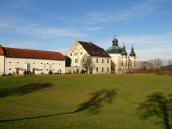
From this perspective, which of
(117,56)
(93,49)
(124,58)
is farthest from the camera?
(124,58)

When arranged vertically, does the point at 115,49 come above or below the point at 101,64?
above

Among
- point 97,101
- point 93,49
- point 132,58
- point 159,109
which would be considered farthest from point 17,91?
point 132,58

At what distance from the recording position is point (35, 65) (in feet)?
302

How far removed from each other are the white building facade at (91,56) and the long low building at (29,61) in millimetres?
6485

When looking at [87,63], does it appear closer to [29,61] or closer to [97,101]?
[29,61]

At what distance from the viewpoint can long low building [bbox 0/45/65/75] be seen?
282 feet

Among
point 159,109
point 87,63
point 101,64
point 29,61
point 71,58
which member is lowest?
point 159,109

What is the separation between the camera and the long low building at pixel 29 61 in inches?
3381

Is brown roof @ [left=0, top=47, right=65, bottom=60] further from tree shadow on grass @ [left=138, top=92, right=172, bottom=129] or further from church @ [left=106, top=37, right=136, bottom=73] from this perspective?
tree shadow on grass @ [left=138, top=92, right=172, bottom=129]

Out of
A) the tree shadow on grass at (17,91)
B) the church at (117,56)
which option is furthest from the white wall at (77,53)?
the tree shadow on grass at (17,91)

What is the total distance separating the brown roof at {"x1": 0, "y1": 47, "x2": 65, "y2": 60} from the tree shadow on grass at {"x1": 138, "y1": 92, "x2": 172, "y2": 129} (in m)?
62.1

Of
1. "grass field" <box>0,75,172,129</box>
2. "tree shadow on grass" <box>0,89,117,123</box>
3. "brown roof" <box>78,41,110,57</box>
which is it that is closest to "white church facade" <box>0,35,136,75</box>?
"brown roof" <box>78,41,110,57</box>

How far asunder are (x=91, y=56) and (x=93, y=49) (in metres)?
4.79

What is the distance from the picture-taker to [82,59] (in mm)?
103688
